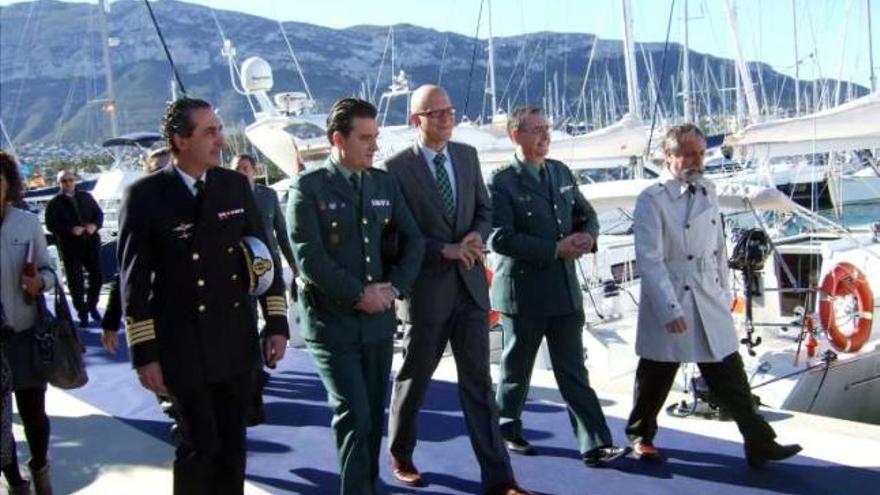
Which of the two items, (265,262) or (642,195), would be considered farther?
Result: (642,195)

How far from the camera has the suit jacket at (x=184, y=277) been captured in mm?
2746

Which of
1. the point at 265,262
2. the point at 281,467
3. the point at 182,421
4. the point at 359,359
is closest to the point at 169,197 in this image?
the point at 265,262

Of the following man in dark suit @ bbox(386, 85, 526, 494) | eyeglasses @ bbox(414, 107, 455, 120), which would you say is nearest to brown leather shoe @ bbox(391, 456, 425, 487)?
man in dark suit @ bbox(386, 85, 526, 494)

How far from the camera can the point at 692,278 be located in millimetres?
3871

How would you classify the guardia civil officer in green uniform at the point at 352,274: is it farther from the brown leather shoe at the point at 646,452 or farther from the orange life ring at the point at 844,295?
the orange life ring at the point at 844,295

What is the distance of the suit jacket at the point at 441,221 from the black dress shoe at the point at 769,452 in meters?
1.33

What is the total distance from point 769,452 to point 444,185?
1.83 m

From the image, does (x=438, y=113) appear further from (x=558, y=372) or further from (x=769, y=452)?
(x=769, y=452)

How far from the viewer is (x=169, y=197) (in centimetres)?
279

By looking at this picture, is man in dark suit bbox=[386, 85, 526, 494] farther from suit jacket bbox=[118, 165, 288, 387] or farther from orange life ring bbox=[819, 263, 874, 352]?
orange life ring bbox=[819, 263, 874, 352]

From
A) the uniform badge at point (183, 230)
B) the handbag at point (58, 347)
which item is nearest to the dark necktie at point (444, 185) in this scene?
the uniform badge at point (183, 230)

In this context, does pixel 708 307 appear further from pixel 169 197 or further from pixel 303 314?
pixel 169 197

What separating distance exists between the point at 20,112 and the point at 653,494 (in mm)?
174928

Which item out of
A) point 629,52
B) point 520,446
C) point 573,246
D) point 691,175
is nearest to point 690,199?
point 691,175
